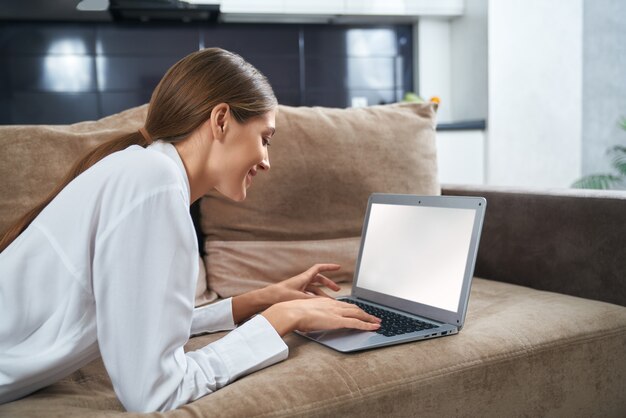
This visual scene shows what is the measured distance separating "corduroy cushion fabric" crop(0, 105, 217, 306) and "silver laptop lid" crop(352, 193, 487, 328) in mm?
404

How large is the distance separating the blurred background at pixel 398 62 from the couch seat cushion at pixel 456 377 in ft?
8.30

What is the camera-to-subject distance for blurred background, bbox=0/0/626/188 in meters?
3.60

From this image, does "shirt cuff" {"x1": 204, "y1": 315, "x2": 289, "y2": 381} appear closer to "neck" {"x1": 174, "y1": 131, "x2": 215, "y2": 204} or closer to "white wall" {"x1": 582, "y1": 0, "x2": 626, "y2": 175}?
"neck" {"x1": 174, "y1": 131, "x2": 215, "y2": 204}

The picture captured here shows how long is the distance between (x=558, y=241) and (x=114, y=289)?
1.06m

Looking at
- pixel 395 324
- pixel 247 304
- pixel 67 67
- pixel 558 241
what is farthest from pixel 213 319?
pixel 67 67

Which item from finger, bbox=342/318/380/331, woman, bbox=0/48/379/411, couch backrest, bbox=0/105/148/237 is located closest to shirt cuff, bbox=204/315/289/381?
woman, bbox=0/48/379/411

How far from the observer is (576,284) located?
1.37m

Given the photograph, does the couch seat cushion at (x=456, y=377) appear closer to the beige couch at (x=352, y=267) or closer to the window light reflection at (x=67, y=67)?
the beige couch at (x=352, y=267)

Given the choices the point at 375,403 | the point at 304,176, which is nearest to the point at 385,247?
the point at 304,176

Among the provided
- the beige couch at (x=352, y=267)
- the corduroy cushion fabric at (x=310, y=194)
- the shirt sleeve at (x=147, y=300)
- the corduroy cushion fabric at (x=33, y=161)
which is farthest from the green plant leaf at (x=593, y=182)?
the shirt sleeve at (x=147, y=300)

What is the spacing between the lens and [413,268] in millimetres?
1165

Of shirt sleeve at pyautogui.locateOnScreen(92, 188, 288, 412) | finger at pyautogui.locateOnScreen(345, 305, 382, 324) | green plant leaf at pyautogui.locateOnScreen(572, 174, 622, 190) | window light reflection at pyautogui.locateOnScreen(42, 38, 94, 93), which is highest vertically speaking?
window light reflection at pyautogui.locateOnScreen(42, 38, 94, 93)

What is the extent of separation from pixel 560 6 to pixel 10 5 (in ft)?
11.0

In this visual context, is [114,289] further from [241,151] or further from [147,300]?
[241,151]
